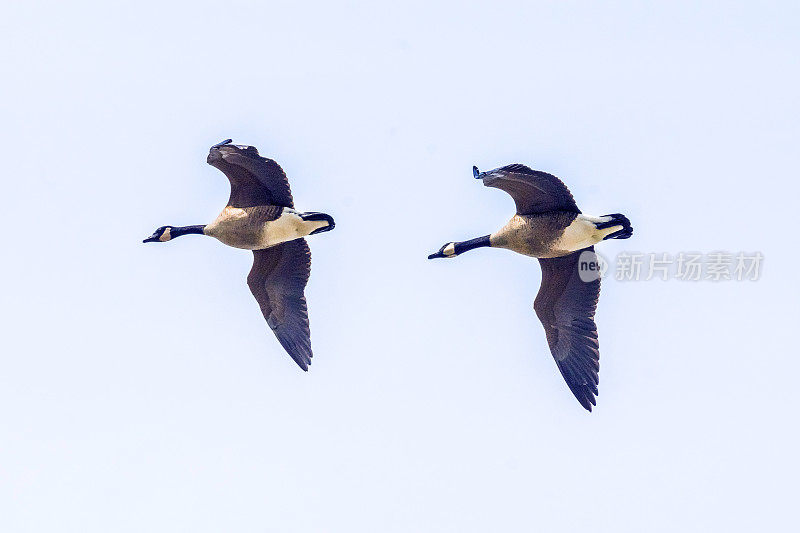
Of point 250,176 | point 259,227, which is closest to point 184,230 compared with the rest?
point 259,227

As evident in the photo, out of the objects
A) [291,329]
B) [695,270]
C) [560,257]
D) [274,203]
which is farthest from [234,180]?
[695,270]

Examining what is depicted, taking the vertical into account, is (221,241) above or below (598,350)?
above

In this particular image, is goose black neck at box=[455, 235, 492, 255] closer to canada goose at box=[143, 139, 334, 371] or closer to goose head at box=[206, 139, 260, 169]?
canada goose at box=[143, 139, 334, 371]

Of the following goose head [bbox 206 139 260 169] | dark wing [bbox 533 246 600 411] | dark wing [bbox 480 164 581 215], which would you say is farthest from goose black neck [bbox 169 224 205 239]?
dark wing [bbox 533 246 600 411]

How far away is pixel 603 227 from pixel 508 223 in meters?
1.43

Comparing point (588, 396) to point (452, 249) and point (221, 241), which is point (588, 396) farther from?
point (221, 241)

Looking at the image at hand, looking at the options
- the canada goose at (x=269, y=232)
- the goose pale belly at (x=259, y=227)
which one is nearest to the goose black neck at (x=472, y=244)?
the canada goose at (x=269, y=232)

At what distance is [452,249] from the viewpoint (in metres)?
22.9

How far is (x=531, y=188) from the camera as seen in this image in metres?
21.4

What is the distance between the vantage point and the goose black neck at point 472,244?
2258cm

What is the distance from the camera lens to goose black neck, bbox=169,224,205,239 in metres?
23.7

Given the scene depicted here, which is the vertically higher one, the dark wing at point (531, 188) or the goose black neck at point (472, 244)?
the dark wing at point (531, 188)

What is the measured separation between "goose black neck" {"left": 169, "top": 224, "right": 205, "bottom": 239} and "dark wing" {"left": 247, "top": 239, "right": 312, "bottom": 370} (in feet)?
2.83

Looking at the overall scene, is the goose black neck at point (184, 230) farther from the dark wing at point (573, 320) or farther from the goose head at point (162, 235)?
the dark wing at point (573, 320)
